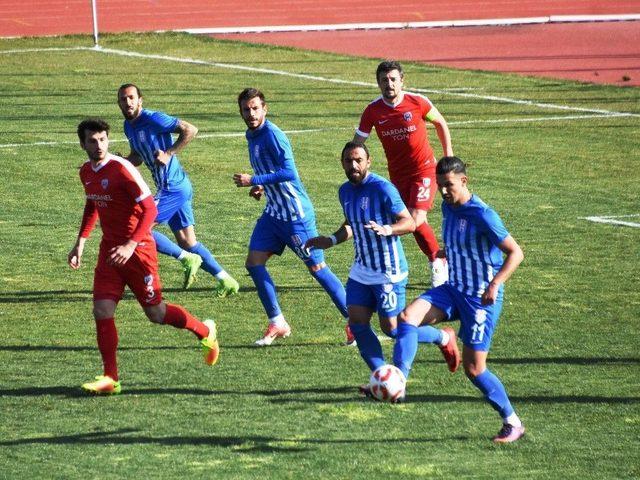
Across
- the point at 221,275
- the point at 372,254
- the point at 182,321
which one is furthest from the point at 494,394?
the point at 221,275

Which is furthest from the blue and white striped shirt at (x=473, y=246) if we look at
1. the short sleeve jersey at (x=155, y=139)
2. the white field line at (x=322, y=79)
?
the white field line at (x=322, y=79)

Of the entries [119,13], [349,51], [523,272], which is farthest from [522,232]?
[119,13]

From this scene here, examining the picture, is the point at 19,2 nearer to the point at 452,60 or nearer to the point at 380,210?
the point at 452,60

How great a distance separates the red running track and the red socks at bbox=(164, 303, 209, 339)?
22.5 metres

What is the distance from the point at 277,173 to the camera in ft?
39.2

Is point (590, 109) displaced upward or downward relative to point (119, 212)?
downward

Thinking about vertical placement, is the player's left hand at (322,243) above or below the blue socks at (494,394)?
above

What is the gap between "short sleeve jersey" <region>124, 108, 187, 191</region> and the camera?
1360cm

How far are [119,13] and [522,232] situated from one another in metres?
27.1

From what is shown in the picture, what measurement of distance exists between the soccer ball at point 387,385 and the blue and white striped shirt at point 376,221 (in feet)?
4.13

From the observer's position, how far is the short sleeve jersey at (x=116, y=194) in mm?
10656

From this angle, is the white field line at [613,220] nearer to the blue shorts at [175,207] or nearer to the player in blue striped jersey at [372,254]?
the blue shorts at [175,207]

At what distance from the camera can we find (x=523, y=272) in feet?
48.5

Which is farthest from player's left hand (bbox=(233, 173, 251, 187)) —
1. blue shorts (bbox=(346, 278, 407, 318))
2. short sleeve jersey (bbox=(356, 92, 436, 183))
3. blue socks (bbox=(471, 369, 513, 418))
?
blue socks (bbox=(471, 369, 513, 418))
